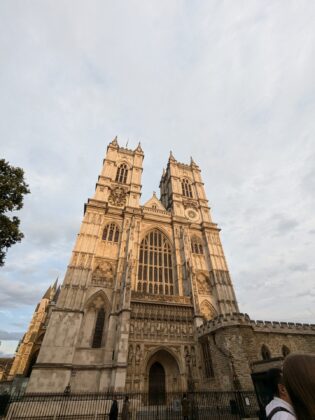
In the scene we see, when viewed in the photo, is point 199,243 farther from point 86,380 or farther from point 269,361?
point 86,380

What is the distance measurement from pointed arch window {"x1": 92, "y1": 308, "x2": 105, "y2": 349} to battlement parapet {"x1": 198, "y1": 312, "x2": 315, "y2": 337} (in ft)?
25.9

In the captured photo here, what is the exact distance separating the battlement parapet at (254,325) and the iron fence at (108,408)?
11.8 ft

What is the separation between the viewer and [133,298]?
1872cm

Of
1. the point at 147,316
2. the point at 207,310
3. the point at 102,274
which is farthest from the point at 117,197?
the point at 207,310

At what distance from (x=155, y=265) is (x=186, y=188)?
1516cm

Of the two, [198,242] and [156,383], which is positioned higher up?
[198,242]

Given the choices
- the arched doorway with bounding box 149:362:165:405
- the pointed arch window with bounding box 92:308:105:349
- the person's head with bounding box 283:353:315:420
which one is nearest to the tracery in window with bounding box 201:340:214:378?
the arched doorway with bounding box 149:362:165:405

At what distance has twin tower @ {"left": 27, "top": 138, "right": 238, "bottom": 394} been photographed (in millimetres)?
15578

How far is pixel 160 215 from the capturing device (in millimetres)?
27766

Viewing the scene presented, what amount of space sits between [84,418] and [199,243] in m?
19.3

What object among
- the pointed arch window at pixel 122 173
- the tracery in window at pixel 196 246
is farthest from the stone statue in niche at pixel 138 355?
the pointed arch window at pixel 122 173

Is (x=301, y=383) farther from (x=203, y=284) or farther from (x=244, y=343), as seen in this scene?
(x=203, y=284)

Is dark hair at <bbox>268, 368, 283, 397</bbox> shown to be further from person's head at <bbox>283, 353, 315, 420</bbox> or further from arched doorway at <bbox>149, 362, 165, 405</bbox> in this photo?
arched doorway at <bbox>149, 362, 165, 405</bbox>

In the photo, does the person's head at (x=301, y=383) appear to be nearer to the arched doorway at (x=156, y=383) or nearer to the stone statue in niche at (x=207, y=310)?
the arched doorway at (x=156, y=383)
